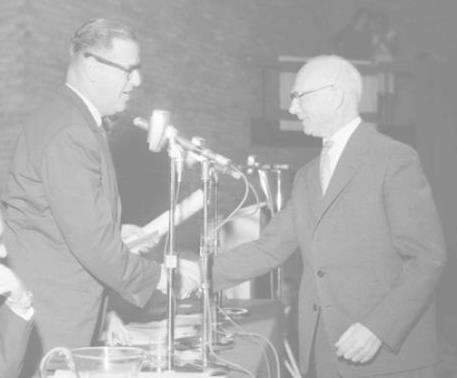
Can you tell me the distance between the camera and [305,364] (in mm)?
2324

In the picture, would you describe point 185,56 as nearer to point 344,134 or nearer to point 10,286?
point 344,134

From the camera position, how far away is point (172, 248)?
198cm

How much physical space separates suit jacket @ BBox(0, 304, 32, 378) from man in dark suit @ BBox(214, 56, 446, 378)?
0.92 meters

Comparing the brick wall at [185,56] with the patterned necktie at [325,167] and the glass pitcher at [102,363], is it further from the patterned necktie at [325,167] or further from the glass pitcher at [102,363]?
the glass pitcher at [102,363]

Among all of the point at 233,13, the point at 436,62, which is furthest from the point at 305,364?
the point at 436,62

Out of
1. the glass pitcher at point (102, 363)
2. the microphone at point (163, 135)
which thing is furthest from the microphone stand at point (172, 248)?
the glass pitcher at point (102, 363)

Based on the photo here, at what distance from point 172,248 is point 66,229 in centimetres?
31

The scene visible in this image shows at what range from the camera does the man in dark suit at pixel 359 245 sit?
209 cm

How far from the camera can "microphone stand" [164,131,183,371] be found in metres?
1.92

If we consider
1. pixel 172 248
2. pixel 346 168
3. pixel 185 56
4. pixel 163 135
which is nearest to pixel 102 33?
pixel 163 135

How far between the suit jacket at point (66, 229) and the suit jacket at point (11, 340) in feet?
1.67

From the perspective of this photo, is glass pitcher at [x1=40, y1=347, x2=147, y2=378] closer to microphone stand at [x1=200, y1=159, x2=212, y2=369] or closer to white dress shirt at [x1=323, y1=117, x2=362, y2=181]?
microphone stand at [x1=200, y1=159, x2=212, y2=369]

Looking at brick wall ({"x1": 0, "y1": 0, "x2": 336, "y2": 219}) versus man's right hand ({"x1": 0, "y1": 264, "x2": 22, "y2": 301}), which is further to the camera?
brick wall ({"x1": 0, "y1": 0, "x2": 336, "y2": 219})

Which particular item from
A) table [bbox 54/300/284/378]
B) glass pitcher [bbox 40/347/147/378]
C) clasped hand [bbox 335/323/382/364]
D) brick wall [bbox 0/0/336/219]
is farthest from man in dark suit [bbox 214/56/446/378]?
brick wall [bbox 0/0/336/219]
